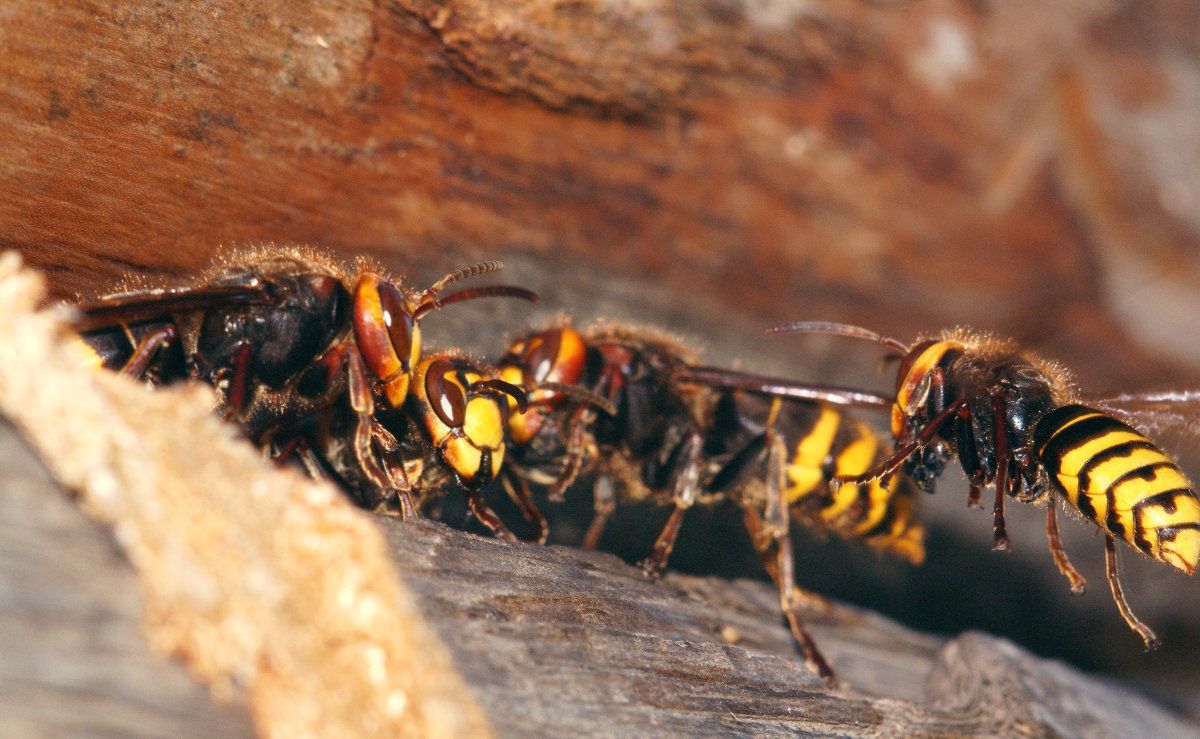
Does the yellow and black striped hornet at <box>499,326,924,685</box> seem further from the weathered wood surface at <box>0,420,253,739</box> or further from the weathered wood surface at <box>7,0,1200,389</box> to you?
the weathered wood surface at <box>0,420,253,739</box>

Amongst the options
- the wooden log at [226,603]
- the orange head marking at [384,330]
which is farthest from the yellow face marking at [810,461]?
the wooden log at [226,603]

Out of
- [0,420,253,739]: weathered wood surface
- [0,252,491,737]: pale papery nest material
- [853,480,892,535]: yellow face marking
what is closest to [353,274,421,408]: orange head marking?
[0,252,491,737]: pale papery nest material

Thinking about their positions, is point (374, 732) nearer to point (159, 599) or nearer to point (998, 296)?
point (159, 599)

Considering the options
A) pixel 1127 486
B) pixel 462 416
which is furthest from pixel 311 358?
pixel 1127 486

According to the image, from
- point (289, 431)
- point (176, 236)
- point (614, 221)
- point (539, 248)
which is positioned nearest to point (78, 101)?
point (176, 236)

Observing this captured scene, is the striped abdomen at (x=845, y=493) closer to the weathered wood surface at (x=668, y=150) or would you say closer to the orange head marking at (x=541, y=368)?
the weathered wood surface at (x=668, y=150)

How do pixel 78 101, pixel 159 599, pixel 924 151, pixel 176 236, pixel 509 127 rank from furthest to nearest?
pixel 924 151 < pixel 509 127 < pixel 176 236 < pixel 78 101 < pixel 159 599
